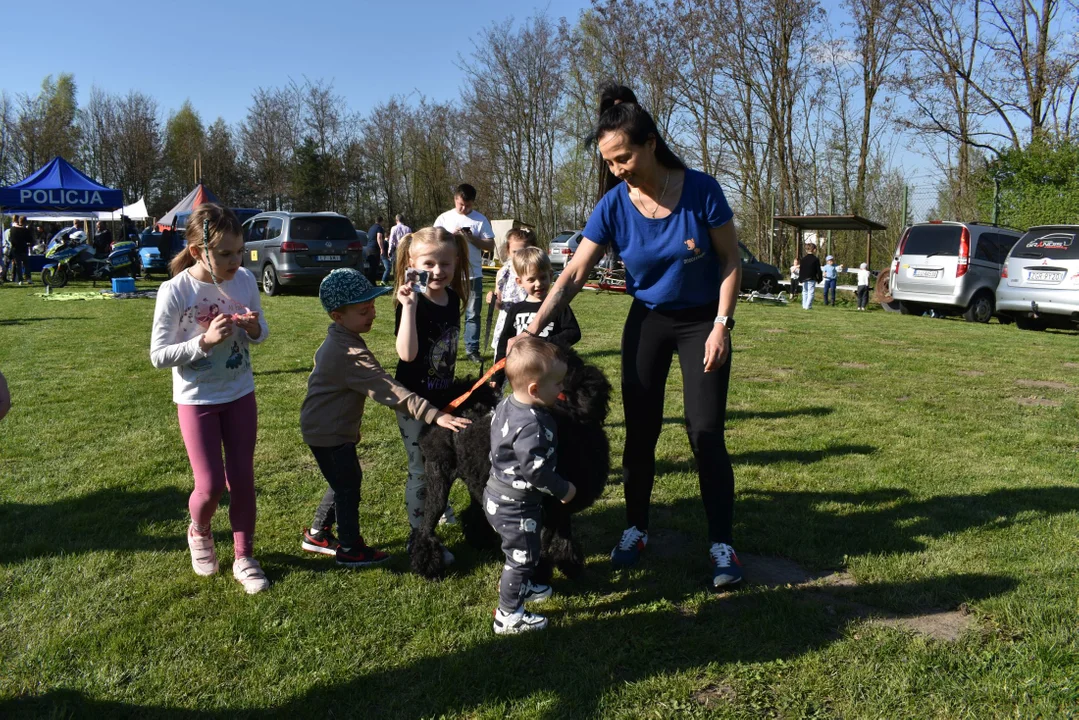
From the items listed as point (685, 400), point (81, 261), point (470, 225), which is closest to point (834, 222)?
point (470, 225)

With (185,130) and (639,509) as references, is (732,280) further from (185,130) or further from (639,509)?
(185,130)

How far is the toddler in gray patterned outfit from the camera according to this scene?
9.23ft

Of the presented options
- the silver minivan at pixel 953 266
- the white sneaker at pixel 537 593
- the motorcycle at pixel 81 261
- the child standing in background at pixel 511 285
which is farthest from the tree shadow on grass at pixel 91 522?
the motorcycle at pixel 81 261

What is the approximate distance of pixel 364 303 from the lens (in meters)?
3.33

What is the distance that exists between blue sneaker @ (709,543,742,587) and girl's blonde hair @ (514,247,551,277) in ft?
6.41

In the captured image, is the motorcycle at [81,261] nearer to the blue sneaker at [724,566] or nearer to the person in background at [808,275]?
the person in background at [808,275]

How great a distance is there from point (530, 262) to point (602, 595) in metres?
2.09

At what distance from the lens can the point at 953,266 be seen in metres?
14.9

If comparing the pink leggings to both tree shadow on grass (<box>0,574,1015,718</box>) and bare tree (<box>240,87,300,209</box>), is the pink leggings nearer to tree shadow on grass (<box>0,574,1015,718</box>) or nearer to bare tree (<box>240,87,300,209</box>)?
tree shadow on grass (<box>0,574,1015,718</box>)

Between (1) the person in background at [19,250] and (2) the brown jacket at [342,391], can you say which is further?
(1) the person in background at [19,250]

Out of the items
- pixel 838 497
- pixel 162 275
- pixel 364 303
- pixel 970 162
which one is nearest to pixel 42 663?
pixel 364 303

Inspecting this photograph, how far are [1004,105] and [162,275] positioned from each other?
1062 inches

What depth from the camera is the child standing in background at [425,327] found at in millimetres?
3371

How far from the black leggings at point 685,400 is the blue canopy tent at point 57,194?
21.2 m
